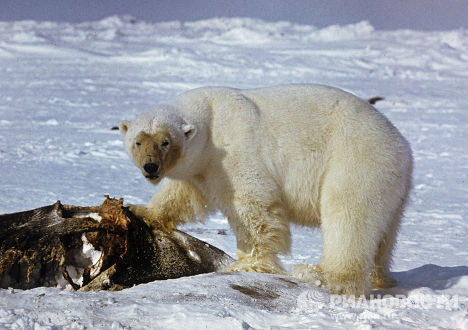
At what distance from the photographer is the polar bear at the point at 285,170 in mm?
3420

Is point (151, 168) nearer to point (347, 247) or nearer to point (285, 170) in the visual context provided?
point (285, 170)

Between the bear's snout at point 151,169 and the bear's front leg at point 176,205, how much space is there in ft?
1.62

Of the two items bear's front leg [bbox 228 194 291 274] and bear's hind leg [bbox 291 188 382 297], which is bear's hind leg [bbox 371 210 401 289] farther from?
bear's front leg [bbox 228 194 291 274]

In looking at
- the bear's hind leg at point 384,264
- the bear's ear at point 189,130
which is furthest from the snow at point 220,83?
the bear's ear at point 189,130

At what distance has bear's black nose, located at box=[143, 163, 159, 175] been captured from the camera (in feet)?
11.0

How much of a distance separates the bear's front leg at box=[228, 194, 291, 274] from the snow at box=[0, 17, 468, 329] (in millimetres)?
354

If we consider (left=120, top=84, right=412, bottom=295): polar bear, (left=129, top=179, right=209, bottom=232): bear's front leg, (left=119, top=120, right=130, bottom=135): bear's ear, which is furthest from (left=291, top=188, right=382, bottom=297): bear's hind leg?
(left=119, top=120, right=130, bottom=135): bear's ear

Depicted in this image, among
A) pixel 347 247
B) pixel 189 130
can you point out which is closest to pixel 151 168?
pixel 189 130

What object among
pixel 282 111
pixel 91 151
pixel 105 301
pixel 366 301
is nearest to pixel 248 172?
pixel 282 111

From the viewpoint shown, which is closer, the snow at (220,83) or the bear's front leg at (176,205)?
the snow at (220,83)

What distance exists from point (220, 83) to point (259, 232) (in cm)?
1252

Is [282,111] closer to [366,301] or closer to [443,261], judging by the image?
[366,301]

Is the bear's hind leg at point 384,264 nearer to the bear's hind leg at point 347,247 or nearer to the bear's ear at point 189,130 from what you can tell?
the bear's hind leg at point 347,247

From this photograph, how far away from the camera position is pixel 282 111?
12.5 feet
